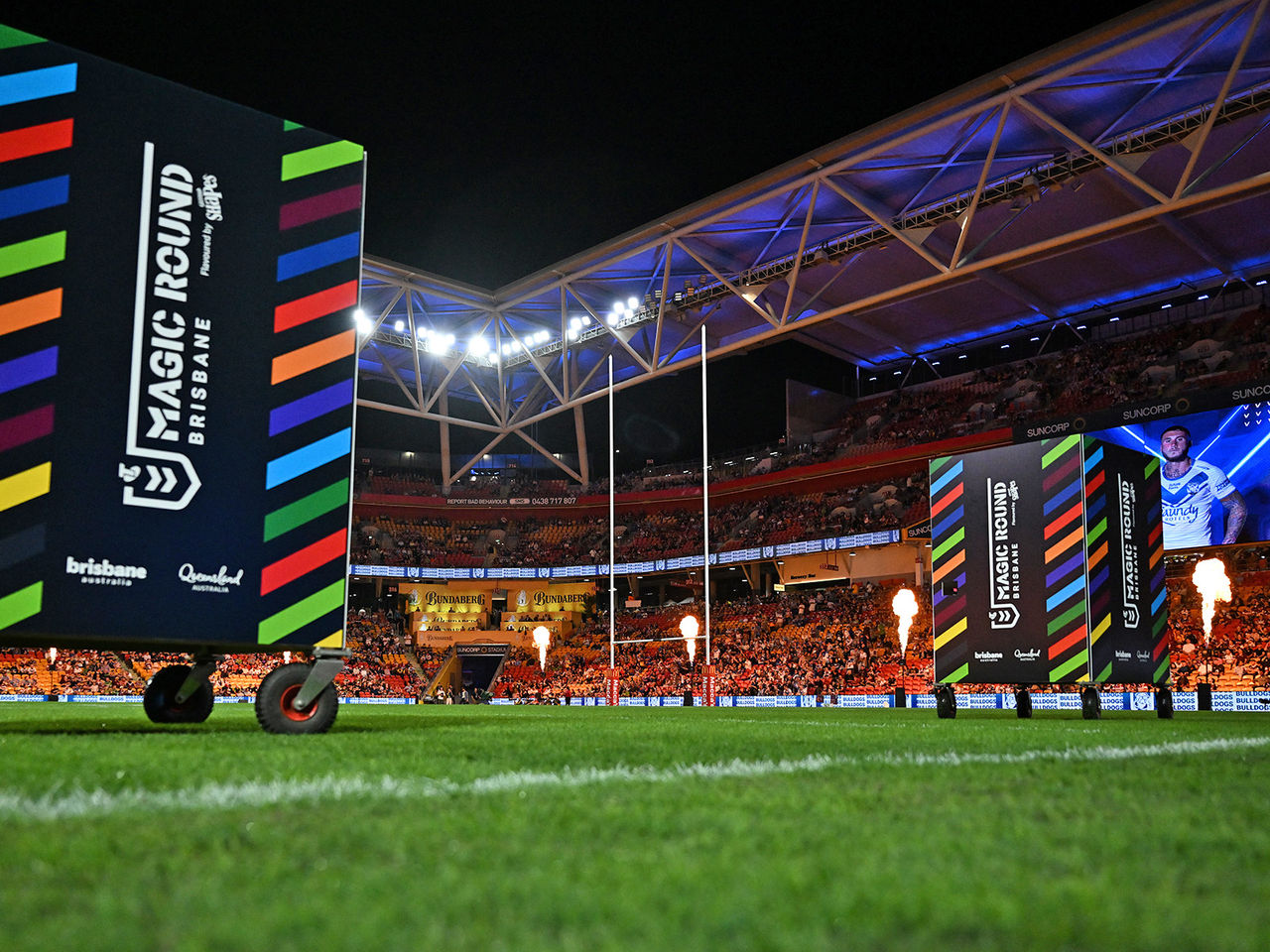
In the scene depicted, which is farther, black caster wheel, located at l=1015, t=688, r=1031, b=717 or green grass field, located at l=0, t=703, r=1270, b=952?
black caster wheel, located at l=1015, t=688, r=1031, b=717

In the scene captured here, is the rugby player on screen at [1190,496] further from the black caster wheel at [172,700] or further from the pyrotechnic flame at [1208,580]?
the black caster wheel at [172,700]

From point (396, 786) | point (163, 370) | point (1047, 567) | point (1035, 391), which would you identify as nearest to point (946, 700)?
point (1047, 567)

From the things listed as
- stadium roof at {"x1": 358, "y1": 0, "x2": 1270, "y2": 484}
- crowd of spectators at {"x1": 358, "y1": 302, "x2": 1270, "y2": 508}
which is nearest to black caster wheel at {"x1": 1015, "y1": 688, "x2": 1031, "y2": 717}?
stadium roof at {"x1": 358, "y1": 0, "x2": 1270, "y2": 484}

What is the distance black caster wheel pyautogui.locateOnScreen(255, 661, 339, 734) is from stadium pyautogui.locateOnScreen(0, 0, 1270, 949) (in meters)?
0.05

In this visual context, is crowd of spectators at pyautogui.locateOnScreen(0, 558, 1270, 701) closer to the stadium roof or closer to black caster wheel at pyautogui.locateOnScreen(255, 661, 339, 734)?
the stadium roof

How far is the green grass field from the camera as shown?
160cm

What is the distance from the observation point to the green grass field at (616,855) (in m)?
1.60

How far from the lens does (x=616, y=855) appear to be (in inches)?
86.4

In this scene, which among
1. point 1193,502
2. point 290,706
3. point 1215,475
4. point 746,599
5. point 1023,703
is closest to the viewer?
point 290,706

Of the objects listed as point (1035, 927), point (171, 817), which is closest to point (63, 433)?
point (171, 817)

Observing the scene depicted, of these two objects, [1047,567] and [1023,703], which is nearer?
[1047,567]

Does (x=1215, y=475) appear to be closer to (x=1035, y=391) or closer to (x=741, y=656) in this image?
(x=1035, y=391)

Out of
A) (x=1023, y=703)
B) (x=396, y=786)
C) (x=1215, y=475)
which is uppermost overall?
(x=1215, y=475)

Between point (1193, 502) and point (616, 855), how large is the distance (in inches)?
1092
